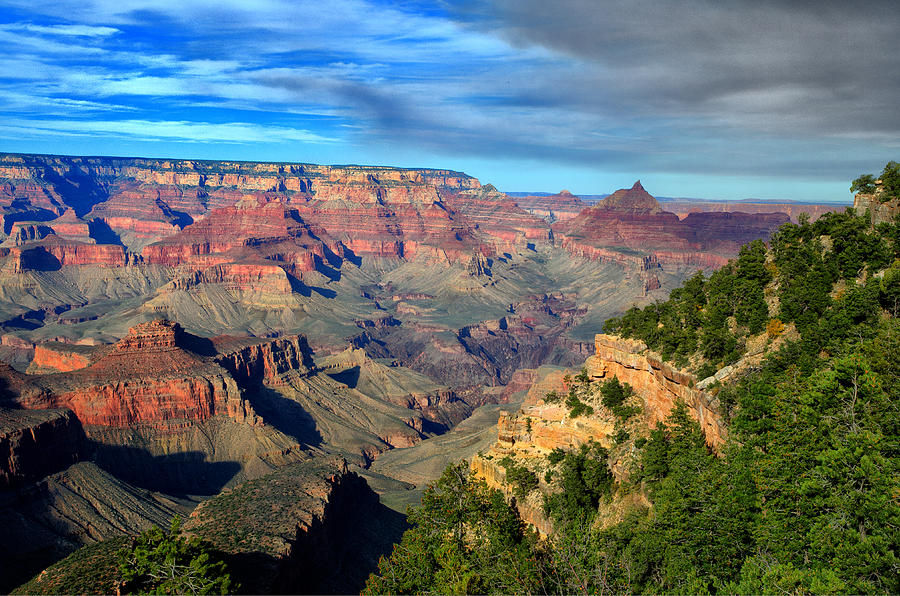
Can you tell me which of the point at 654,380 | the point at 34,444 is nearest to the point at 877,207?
the point at 654,380

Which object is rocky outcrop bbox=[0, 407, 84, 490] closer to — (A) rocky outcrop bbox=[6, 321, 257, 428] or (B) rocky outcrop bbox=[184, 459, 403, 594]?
(A) rocky outcrop bbox=[6, 321, 257, 428]

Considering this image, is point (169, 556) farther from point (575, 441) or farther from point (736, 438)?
point (736, 438)

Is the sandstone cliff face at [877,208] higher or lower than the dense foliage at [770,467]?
higher

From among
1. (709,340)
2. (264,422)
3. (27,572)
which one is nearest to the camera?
(709,340)

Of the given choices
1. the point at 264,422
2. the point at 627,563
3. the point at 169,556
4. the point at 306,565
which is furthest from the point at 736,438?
the point at 264,422

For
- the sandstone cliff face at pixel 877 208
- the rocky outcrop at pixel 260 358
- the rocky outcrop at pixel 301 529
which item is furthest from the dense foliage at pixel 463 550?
the rocky outcrop at pixel 260 358

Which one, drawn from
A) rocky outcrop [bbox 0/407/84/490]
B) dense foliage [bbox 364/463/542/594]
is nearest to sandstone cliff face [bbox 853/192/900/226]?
dense foliage [bbox 364/463/542/594]

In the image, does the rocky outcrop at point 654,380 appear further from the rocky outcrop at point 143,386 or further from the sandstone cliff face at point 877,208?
the rocky outcrop at point 143,386

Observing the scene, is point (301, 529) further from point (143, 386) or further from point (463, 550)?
point (143, 386)
